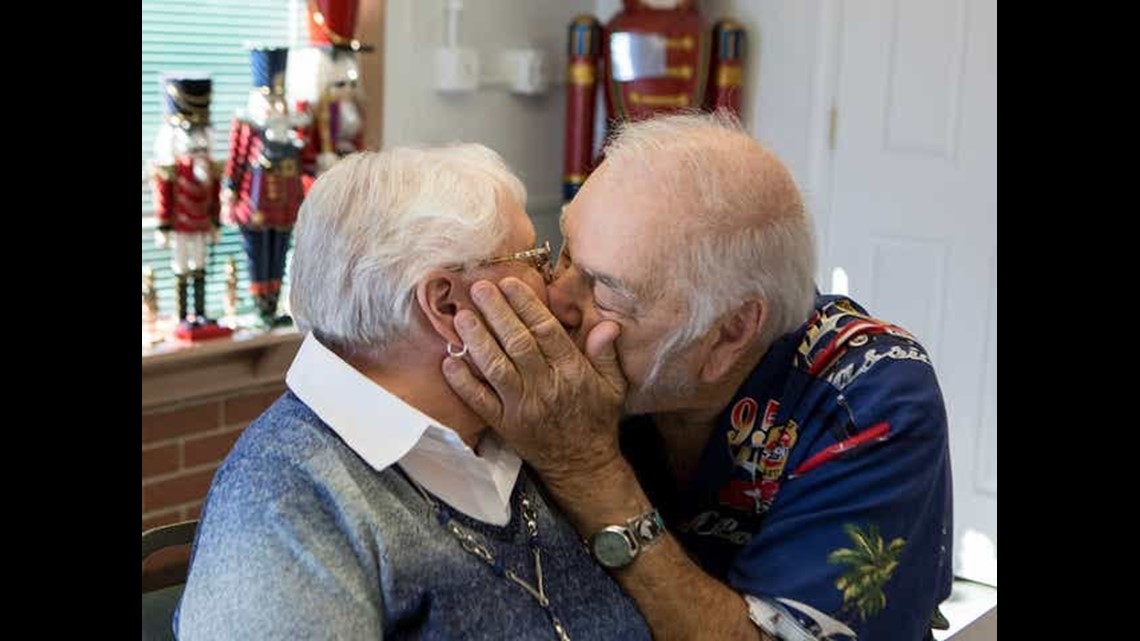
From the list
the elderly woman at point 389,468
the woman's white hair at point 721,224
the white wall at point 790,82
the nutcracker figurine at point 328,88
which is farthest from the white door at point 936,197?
the elderly woman at point 389,468

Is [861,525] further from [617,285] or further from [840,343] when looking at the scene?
[617,285]

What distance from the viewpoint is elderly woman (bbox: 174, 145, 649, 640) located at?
1.22 meters

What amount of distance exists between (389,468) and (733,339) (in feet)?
1.40

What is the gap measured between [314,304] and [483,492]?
0.79 ft

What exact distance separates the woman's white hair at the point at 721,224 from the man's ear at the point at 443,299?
0.77ft

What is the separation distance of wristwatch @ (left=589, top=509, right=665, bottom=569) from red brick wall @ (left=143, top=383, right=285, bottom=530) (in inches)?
75.9

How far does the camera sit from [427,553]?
4.24 ft

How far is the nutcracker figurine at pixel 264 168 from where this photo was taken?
317cm

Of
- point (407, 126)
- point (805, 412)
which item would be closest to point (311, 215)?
point (805, 412)

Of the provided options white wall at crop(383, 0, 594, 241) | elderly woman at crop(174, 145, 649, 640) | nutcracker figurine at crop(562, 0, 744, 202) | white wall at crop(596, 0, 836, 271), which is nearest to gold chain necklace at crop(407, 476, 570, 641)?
elderly woman at crop(174, 145, 649, 640)

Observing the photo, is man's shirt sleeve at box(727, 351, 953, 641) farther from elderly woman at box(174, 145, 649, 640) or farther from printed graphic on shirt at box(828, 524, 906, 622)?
elderly woman at box(174, 145, 649, 640)

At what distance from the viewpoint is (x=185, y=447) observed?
10.6 feet

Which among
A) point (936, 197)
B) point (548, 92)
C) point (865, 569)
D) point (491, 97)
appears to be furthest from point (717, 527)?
point (548, 92)

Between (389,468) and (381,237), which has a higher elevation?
(381,237)
